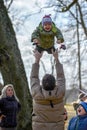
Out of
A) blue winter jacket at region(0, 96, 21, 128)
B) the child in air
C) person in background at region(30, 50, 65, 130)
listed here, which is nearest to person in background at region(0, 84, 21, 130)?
blue winter jacket at region(0, 96, 21, 128)

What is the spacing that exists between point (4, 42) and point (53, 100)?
19.2 ft

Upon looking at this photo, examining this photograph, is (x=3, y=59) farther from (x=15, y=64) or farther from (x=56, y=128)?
(x=56, y=128)

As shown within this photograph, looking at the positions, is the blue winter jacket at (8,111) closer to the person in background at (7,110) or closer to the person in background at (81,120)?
the person in background at (7,110)

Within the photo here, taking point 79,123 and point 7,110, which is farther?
point 7,110

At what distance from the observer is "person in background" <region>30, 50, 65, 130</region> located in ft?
22.9

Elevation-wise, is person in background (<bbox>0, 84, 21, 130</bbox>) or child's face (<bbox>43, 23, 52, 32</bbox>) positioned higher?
child's face (<bbox>43, 23, 52, 32</bbox>)

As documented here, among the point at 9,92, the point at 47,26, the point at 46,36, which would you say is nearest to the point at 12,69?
the point at 9,92

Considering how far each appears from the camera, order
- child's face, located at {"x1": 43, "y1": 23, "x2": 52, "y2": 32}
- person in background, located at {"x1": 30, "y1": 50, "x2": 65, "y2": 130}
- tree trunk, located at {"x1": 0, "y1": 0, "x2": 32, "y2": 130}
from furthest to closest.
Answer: tree trunk, located at {"x1": 0, "y1": 0, "x2": 32, "y2": 130} → child's face, located at {"x1": 43, "y1": 23, "x2": 52, "y2": 32} → person in background, located at {"x1": 30, "y1": 50, "x2": 65, "y2": 130}

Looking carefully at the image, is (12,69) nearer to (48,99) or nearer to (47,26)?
(47,26)

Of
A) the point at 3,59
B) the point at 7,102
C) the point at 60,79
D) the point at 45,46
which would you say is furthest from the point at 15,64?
the point at 60,79

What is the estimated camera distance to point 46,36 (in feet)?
27.0

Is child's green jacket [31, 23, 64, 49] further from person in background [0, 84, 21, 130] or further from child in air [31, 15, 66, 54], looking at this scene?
person in background [0, 84, 21, 130]

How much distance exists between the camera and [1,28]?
1269 centimetres

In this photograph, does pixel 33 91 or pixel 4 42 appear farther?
pixel 4 42
